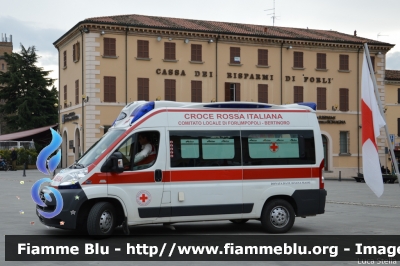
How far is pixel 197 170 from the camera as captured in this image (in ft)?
42.2

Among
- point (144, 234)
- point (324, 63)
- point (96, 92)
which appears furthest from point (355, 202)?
point (324, 63)

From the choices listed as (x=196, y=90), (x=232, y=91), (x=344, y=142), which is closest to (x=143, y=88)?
(x=196, y=90)

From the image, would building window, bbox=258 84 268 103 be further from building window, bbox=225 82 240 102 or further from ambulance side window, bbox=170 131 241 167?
ambulance side window, bbox=170 131 241 167

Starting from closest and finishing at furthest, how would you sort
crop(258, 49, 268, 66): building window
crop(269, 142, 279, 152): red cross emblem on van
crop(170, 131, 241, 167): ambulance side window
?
crop(170, 131, 241, 167): ambulance side window → crop(269, 142, 279, 152): red cross emblem on van → crop(258, 49, 268, 66): building window

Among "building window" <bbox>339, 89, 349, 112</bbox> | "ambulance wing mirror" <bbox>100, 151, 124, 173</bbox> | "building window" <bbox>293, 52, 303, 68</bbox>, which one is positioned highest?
"building window" <bbox>293, 52, 303, 68</bbox>

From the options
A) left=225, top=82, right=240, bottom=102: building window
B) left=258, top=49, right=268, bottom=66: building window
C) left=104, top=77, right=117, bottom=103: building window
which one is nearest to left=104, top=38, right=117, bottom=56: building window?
left=104, top=77, right=117, bottom=103: building window

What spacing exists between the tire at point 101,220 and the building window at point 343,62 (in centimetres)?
4645

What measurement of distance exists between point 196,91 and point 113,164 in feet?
130

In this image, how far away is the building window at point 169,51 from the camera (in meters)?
50.6

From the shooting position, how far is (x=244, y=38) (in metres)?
53.2

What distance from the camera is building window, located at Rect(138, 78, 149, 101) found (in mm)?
49812

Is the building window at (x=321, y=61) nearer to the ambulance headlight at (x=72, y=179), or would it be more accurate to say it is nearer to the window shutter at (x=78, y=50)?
the window shutter at (x=78, y=50)

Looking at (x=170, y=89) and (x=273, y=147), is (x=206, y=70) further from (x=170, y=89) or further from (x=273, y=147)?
(x=273, y=147)

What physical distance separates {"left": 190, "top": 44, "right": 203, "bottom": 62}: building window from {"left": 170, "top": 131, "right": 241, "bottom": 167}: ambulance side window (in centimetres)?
3860
